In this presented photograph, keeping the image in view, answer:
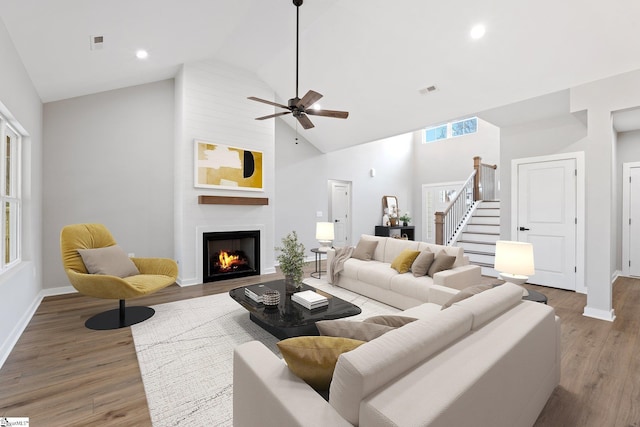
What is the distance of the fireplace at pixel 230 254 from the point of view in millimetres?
5051

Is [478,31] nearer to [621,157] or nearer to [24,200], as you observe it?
[621,157]

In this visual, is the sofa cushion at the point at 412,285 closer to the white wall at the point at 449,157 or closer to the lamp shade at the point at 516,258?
the lamp shade at the point at 516,258

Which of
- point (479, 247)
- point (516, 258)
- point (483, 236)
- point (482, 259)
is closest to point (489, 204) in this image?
point (483, 236)

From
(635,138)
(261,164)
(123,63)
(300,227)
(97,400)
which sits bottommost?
(97,400)

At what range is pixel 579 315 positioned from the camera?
11.6 feet

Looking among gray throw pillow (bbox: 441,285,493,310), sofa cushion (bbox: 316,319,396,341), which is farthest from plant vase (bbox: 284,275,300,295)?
sofa cushion (bbox: 316,319,396,341)

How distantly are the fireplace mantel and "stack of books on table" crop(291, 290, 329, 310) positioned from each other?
267 cm

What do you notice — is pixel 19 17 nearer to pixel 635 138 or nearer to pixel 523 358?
pixel 523 358

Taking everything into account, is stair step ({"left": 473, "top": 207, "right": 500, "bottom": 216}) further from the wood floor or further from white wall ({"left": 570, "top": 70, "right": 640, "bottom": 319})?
the wood floor

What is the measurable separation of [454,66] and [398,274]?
2767 mm

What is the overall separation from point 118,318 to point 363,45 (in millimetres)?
4485

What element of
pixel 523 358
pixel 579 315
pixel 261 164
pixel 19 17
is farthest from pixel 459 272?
pixel 19 17

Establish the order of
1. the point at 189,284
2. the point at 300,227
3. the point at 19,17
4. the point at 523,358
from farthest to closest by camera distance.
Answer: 1. the point at 300,227
2. the point at 189,284
3. the point at 19,17
4. the point at 523,358

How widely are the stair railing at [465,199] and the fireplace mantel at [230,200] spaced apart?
11.6 ft
